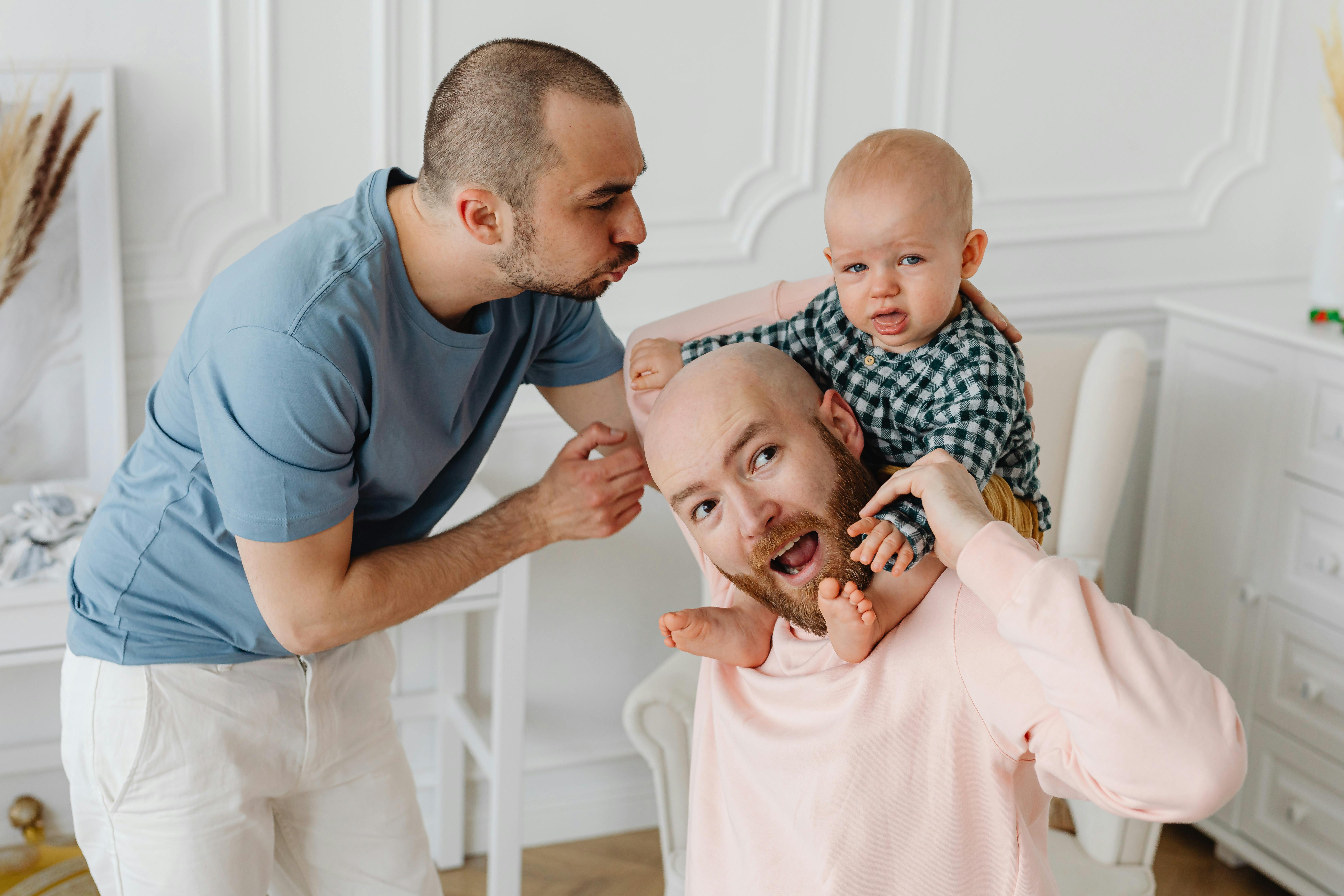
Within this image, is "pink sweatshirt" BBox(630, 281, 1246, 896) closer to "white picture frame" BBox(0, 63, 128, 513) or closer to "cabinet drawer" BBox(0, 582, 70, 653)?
"cabinet drawer" BBox(0, 582, 70, 653)

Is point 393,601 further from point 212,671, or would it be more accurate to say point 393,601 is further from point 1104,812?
point 1104,812

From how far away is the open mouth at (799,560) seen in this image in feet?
4.38

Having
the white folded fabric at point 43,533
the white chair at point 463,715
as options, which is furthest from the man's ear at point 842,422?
the white folded fabric at point 43,533

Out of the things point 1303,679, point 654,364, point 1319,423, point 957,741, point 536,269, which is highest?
point 536,269

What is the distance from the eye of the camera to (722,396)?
1.35 meters

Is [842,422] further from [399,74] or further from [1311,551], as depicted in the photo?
[1311,551]

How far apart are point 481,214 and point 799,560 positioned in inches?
23.1

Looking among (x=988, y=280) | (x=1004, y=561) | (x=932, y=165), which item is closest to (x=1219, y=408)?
(x=988, y=280)

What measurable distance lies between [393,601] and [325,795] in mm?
455

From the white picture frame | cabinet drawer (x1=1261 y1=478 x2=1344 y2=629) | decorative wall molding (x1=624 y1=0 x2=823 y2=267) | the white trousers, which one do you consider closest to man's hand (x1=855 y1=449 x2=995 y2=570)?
the white trousers

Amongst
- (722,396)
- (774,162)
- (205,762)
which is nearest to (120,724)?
(205,762)

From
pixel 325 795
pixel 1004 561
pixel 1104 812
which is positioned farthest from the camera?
pixel 1104 812

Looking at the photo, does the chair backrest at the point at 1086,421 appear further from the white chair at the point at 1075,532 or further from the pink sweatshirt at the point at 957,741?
the pink sweatshirt at the point at 957,741

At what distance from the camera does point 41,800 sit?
2.55 metres
